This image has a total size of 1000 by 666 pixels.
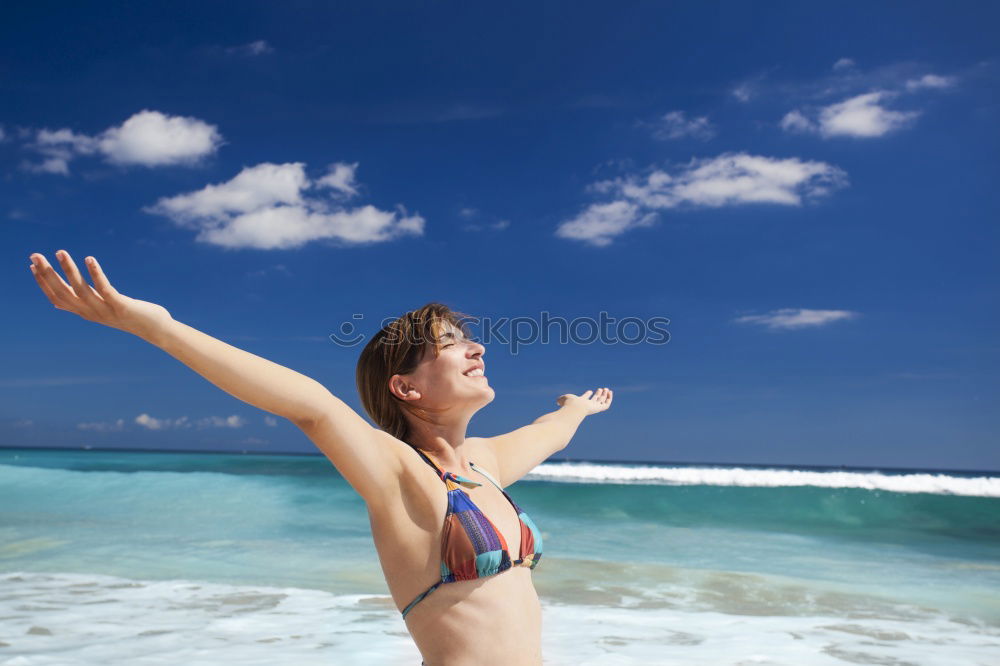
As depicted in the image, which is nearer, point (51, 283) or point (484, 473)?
point (51, 283)

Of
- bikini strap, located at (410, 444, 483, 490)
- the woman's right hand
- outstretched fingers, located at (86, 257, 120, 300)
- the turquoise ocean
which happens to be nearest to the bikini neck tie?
bikini strap, located at (410, 444, 483, 490)

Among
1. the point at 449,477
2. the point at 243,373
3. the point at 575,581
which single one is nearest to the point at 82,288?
the point at 243,373

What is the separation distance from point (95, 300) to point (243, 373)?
33cm

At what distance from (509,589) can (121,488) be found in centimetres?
1920

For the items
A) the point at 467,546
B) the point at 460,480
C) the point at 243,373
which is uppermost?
the point at 243,373

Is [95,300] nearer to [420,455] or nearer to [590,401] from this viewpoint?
[420,455]

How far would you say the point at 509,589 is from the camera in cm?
229

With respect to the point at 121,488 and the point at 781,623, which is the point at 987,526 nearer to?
the point at 781,623

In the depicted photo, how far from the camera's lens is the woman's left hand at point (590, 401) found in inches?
145

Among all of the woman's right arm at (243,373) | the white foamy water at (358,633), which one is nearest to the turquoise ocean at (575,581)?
the white foamy water at (358,633)

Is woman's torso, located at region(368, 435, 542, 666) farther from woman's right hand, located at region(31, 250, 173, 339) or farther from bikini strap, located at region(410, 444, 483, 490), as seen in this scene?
woman's right hand, located at region(31, 250, 173, 339)

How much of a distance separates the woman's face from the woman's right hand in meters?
0.84

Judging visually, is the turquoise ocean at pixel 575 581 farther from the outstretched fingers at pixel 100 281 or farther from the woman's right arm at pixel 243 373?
the outstretched fingers at pixel 100 281

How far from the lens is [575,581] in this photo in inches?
332
